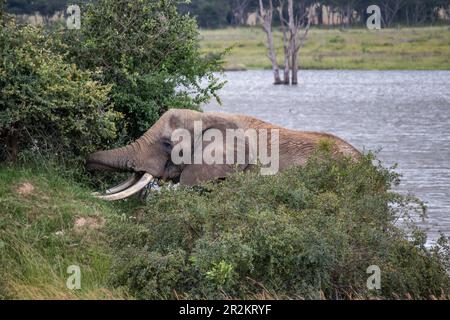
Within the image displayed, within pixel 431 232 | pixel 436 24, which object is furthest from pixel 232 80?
pixel 431 232

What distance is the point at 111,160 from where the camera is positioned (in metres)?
14.1

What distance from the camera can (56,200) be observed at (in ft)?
42.3

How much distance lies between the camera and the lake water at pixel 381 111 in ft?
88.3

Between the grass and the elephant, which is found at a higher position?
the elephant

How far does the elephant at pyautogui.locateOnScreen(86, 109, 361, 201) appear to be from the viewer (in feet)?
46.6

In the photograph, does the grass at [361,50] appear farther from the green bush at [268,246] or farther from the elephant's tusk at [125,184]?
the green bush at [268,246]

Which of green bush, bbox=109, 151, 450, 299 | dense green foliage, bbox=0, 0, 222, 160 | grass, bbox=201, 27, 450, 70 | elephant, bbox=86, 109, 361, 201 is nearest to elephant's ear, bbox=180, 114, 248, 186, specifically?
elephant, bbox=86, 109, 361, 201

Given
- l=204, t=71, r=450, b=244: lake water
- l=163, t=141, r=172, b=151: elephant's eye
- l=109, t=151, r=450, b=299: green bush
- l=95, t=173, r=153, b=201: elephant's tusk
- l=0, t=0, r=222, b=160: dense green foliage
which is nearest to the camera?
l=109, t=151, r=450, b=299: green bush

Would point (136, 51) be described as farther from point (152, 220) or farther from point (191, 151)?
point (152, 220)

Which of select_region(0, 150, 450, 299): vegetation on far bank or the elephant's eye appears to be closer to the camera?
select_region(0, 150, 450, 299): vegetation on far bank

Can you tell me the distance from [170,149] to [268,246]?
12.8ft

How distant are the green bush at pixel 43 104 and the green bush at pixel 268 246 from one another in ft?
6.76

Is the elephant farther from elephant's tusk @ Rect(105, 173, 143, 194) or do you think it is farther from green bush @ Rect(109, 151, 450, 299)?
green bush @ Rect(109, 151, 450, 299)
